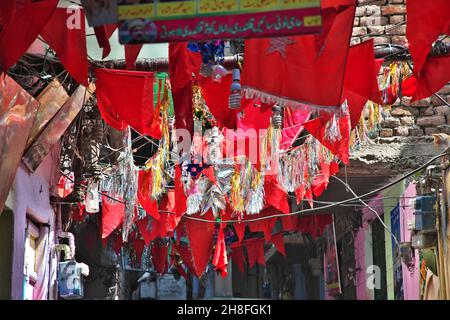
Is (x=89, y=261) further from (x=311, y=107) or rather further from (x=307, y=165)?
(x=311, y=107)

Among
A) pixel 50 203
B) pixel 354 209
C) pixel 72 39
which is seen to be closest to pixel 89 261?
pixel 354 209

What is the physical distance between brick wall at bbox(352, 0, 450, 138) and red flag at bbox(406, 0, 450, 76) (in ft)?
18.5

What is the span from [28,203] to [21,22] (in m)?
3.73

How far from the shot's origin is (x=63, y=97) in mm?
9625

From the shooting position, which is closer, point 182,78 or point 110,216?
point 182,78

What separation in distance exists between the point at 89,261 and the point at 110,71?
1277cm

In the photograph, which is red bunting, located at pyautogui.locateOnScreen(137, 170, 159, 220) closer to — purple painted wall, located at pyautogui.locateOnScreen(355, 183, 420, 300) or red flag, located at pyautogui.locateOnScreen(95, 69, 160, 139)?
purple painted wall, located at pyautogui.locateOnScreen(355, 183, 420, 300)

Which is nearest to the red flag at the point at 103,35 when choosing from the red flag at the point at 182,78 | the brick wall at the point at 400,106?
the red flag at the point at 182,78

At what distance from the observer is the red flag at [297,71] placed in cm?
667

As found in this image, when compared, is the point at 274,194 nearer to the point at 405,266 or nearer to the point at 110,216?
the point at 405,266

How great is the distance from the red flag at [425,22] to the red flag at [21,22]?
2648mm

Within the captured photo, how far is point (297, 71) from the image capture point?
6.71m

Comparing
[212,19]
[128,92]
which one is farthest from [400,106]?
[212,19]

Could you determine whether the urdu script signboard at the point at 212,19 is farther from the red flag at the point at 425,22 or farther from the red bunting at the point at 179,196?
the red bunting at the point at 179,196
